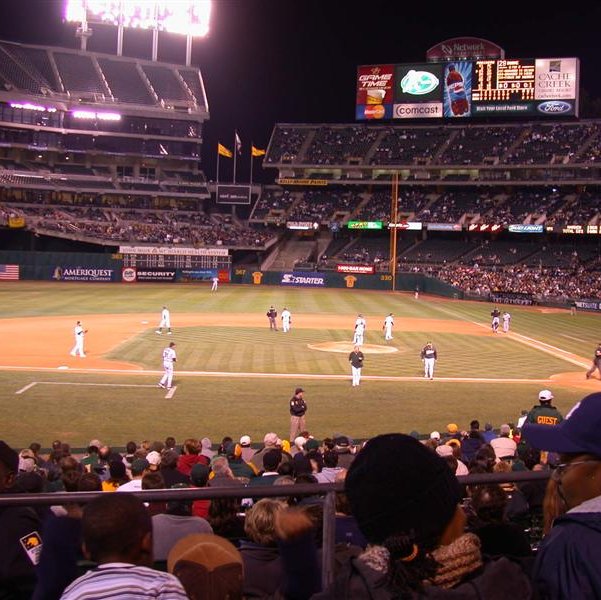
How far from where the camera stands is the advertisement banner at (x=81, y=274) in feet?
242

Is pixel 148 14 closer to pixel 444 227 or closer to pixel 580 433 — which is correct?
pixel 444 227

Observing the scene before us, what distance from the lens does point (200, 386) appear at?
2470 cm

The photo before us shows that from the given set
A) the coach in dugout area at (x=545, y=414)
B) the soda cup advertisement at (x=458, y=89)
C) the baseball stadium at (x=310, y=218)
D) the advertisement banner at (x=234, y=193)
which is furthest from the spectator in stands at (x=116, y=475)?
the advertisement banner at (x=234, y=193)

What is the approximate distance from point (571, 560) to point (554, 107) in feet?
285

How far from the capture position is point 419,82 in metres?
85.6

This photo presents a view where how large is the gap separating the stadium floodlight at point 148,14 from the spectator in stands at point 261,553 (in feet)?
309

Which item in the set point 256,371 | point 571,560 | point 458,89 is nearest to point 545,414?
point 571,560

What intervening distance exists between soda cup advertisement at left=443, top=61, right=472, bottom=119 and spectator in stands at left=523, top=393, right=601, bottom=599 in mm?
86501

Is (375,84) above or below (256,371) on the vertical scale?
above

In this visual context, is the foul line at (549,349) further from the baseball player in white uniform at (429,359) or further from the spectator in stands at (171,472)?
the spectator in stands at (171,472)

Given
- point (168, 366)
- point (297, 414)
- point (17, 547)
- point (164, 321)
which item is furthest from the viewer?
point (164, 321)

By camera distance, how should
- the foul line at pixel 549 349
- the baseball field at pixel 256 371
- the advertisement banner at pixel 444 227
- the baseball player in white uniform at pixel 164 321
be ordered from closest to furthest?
1. the baseball field at pixel 256 371
2. the foul line at pixel 549 349
3. the baseball player in white uniform at pixel 164 321
4. the advertisement banner at pixel 444 227

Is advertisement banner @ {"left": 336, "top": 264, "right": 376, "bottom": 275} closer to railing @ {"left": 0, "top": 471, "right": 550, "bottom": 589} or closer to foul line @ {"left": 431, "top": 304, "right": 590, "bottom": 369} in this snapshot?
foul line @ {"left": 431, "top": 304, "right": 590, "bottom": 369}

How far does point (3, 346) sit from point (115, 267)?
44.7 m
